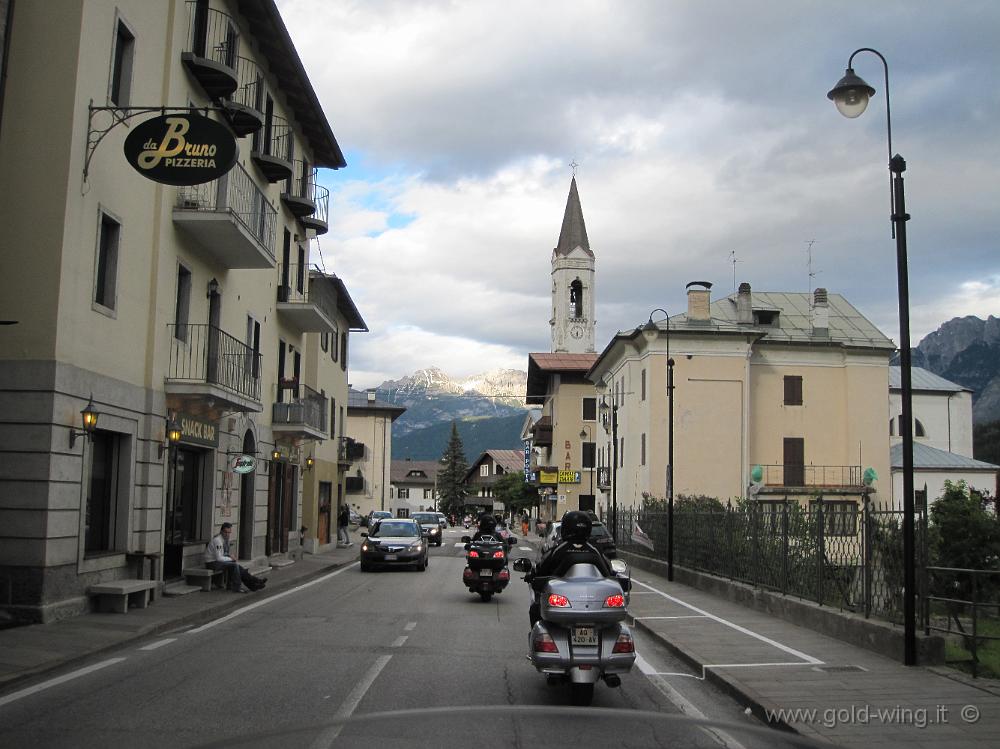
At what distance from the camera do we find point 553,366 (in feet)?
246

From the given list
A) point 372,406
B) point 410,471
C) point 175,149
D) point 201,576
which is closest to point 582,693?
point 175,149

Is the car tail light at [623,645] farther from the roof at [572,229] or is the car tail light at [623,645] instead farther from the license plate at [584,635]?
the roof at [572,229]

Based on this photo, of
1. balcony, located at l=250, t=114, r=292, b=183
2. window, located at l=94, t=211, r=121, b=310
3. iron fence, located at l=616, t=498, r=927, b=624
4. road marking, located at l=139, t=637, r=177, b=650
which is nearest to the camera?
iron fence, located at l=616, t=498, r=927, b=624

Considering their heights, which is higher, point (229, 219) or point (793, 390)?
point (229, 219)

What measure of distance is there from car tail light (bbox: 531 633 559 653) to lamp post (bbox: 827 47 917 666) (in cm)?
435

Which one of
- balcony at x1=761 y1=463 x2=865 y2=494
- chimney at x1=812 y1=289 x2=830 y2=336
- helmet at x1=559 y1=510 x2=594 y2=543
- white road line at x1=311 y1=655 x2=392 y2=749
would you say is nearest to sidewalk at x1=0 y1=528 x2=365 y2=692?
Answer: white road line at x1=311 y1=655 x2=392 y2=749

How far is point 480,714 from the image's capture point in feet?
9.89

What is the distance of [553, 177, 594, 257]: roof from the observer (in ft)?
280

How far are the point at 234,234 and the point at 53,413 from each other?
7.21m

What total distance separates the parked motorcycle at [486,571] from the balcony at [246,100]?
1062 cm

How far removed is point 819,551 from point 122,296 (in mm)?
12478

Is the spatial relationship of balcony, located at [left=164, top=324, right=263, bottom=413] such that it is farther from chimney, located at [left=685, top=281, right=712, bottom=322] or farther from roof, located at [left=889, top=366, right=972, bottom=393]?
roof, located at [left=889, top=366, right=972, bottom=393]

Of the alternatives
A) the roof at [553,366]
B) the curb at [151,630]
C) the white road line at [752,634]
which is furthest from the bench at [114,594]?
the roof at [553,366]

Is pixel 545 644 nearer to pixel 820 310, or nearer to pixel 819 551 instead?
pixel 819 551
